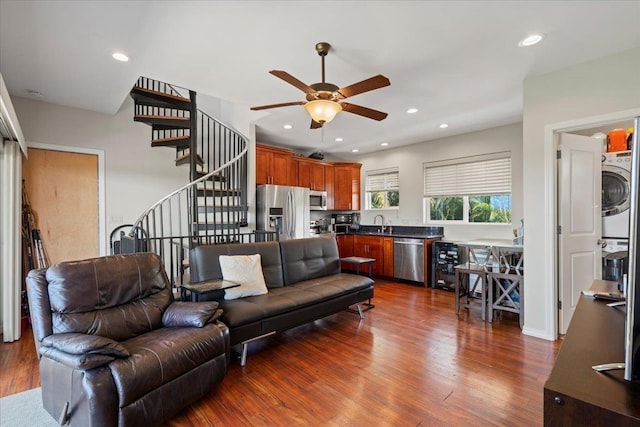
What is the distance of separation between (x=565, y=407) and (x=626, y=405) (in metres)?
0.13

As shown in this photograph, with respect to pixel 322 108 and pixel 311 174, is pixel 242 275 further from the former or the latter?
pixel 311 174

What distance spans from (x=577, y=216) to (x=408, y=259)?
8.76 ft

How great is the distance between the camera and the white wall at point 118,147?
12.4ft

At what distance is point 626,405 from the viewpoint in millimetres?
792

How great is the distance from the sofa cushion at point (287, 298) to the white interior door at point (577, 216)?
2.10 meters

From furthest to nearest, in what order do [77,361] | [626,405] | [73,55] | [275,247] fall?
[275,247] → [73,55] → [77,361] → [626,405]

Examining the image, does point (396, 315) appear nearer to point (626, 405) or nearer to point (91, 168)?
point (626, 405)

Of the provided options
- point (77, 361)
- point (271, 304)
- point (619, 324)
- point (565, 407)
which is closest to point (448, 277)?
point (271, 304)

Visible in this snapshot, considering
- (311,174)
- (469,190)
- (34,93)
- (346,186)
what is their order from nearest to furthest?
(34,93) → (469,190) → (311,174) → (346,186)

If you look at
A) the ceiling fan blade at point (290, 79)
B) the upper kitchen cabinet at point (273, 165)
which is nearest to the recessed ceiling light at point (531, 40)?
the ceiling fan blade at point (290, 79)

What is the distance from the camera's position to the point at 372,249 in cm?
622

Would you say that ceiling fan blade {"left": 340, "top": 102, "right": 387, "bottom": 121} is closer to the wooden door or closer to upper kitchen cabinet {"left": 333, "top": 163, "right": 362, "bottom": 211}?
the wooden door

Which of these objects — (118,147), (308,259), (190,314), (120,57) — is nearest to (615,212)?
(308,259)

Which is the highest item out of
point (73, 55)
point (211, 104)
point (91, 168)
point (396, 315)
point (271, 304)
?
point (211, 104)
